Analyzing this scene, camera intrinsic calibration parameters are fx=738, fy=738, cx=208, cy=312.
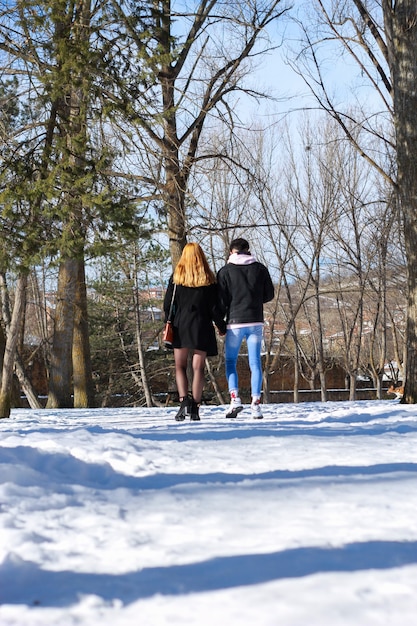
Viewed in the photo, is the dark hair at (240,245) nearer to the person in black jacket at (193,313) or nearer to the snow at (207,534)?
the person in black jacket at (193,313)

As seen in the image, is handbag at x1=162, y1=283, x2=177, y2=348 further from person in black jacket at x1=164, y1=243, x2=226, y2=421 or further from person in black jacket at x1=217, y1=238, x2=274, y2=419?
person in black jacket at x1=217, y1=238, x2=274, y2=419

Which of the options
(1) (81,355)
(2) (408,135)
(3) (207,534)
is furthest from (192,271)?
(1) (81,355)

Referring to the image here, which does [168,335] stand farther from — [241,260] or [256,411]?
[256,411]

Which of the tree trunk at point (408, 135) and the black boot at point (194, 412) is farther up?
the tree trunk at point (408, 135)

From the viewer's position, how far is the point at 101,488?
3.42 m

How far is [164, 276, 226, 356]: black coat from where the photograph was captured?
7.49 metres

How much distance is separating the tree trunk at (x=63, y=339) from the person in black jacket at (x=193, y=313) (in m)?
8.07

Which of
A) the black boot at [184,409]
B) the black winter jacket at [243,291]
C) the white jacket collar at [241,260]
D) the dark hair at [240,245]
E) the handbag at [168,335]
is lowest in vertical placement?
the black boot at [184,409]

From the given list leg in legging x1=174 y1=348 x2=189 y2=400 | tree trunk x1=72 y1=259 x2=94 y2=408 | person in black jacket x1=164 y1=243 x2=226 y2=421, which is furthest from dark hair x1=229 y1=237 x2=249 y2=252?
tree trunk x1=72 y1=259 x2=94 y2=408

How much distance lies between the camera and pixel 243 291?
7516 mm

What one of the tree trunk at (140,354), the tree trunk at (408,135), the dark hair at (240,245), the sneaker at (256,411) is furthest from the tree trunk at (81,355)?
the sneaker at (256,411)

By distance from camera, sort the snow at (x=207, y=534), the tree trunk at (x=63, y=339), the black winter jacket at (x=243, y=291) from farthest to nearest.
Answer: the tree trunk at (x=63, y=339) → the black winter jacket at (x=243, y=291) → the snow at (x=207, y=534)

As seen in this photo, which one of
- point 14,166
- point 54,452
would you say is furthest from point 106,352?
point 54,452

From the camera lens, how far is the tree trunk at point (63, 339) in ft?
50.3
